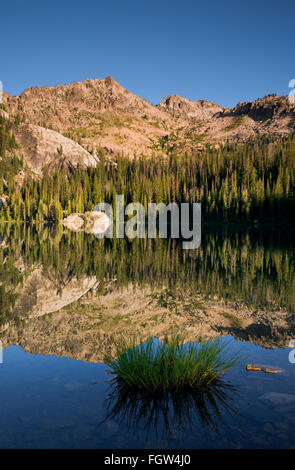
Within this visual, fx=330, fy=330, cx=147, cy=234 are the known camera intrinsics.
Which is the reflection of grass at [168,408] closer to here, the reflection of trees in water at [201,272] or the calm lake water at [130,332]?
the calm lake water at [130,332]

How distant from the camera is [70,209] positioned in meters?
122

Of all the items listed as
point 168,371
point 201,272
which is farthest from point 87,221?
point 168,371

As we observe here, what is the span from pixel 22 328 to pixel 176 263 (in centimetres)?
1606

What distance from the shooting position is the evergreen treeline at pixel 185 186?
288 ft

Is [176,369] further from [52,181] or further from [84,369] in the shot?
[52,181]

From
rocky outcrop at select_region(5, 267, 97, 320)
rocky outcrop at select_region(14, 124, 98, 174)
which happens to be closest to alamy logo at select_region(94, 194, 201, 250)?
rocky outcrop at select_region(14, 124, 98, 174)

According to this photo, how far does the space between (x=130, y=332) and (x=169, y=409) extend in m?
4.86

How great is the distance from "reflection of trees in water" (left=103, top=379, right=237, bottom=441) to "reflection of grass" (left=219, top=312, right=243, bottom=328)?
5146 mm

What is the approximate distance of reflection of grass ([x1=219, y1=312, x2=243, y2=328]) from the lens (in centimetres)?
1191

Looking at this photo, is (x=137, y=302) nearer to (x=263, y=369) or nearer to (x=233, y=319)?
(x=233, y=319)

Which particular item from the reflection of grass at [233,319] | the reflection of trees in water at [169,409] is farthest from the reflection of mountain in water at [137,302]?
the reflection of trees in water at [169,409]

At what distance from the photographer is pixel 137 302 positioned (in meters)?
15.2

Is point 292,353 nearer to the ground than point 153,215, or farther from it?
nearer to the ground

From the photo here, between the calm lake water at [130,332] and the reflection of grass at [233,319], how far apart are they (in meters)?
0.04
